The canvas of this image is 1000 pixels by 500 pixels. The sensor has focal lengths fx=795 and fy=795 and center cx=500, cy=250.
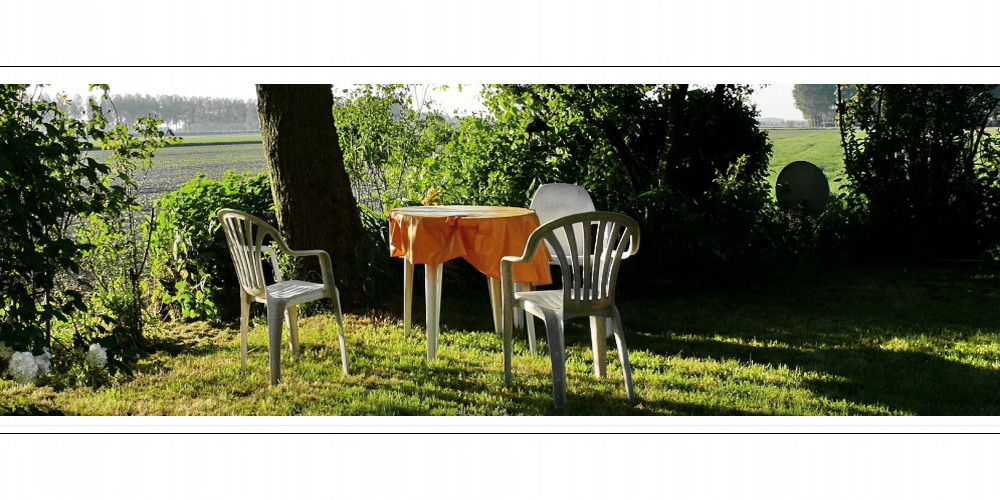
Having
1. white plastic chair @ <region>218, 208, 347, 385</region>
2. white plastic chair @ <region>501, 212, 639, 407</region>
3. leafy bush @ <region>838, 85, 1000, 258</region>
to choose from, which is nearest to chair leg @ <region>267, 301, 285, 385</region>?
white plastic chair @ <region>218, 208, 347, 385</region>

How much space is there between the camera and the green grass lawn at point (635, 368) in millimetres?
3973

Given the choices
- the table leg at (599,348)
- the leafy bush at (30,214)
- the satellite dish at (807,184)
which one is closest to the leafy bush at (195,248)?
the leafy bush at (30,214)

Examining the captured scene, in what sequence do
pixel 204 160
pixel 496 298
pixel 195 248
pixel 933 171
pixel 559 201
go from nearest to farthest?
pixel 496 298 → pixel 559 201 → pixel 195 248 → pixel 933 171 → pixel 204 160

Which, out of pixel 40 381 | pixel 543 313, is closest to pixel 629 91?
pixel 543 313

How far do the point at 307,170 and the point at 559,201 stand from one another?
1.86 meters

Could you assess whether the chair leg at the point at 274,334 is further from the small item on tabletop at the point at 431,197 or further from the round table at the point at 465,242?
the small item on tabletop at the point at 431,197

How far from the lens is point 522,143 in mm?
6871

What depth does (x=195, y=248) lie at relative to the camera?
6.16 metres

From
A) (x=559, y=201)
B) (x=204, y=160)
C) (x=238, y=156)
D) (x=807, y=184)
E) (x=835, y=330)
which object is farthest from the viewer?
(x=238, y=156)

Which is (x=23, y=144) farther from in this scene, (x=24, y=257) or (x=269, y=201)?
(x=269, y=201)

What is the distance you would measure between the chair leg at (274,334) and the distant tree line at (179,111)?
1596 millimetres

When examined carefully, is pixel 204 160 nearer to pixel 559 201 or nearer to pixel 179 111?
pixel 179 111

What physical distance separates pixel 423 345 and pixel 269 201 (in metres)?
2.28

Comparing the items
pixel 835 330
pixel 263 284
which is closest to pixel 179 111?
pixel 263 284
